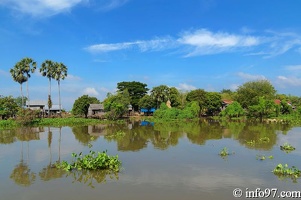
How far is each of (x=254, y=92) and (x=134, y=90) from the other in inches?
1077

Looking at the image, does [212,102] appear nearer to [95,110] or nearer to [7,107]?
[95,110]

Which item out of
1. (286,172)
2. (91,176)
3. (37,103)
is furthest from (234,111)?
(91,176)

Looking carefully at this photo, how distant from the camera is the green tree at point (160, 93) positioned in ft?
192

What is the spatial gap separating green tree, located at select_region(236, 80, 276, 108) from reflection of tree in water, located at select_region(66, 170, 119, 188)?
49546mm

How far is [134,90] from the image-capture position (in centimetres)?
6619

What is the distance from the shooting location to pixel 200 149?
2050 centimetres

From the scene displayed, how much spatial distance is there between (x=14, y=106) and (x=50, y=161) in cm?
3414

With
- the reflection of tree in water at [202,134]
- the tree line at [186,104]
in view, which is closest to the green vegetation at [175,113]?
the tree line at [186,104]

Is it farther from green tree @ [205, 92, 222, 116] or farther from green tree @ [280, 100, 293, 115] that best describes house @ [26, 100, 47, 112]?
green tree @ [280, 100, 293, 115]

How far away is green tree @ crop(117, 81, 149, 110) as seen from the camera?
216 ft

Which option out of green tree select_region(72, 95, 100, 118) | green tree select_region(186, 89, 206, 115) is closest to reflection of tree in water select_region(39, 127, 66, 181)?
green tree select_region(72, 95, 100, 118)

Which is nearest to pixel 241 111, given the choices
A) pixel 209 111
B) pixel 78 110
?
pixel 209 111

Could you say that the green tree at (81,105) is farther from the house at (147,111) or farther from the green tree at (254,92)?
the green tree at (254,92)

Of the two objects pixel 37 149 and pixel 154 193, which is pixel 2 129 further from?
pixel 154 193
